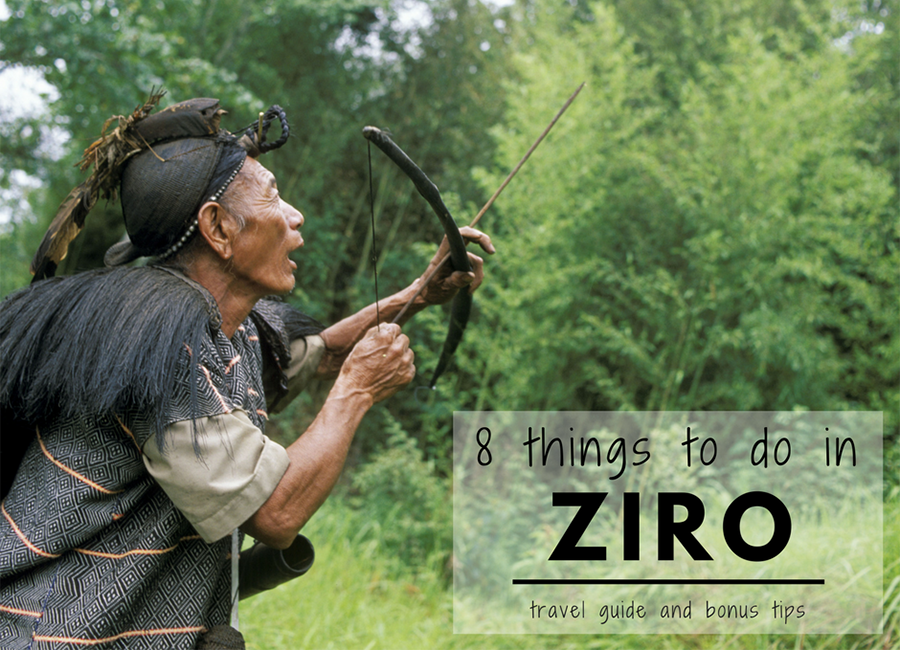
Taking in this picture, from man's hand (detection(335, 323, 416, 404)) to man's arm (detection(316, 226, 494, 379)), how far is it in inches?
10.9

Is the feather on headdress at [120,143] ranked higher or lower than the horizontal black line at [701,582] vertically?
higher

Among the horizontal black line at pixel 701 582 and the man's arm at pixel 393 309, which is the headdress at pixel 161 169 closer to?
the man's arm at pixel 393 309

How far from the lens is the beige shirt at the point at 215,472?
124cm

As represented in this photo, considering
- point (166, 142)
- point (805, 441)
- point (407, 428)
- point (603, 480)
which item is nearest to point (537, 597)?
point (603, 480)

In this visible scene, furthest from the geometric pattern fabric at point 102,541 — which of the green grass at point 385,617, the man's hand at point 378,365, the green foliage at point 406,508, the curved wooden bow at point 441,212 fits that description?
the green foliage at point 406,508

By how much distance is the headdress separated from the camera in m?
1.39

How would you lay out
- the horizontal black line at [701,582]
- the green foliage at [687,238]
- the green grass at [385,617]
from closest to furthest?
the green grass at [385,617] < the horizontal black line at [701,582] < the green foliage at [687,238]

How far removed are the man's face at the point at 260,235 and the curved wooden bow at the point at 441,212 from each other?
0.77 feet

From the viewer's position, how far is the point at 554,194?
17.4ft

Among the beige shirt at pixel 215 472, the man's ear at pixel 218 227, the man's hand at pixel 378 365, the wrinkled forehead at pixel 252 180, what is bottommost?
the beige shirt at pixel 215 472

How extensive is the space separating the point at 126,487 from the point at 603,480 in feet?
15.0

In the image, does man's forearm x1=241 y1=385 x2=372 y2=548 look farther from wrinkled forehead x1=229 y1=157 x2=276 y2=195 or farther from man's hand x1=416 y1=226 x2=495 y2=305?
man's hand x1=416 y1=226 x2=495 y2=305

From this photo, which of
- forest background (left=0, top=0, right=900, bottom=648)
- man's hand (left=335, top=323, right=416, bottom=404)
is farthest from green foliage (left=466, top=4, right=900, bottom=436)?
man's hand (left=335, top=323, right=416, bottom=404)

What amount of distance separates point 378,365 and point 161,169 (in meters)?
0.56
